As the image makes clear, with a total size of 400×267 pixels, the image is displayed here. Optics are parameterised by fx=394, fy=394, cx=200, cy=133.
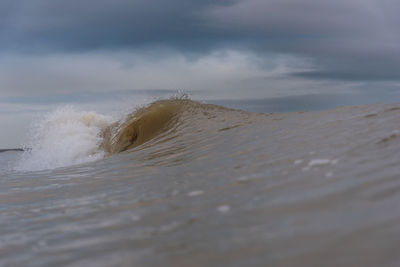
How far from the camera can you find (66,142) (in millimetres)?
10125

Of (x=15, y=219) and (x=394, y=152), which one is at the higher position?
(x=394, y=152)

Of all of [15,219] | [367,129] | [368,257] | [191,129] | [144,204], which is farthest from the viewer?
[191,129]

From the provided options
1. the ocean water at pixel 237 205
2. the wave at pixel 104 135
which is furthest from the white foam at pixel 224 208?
the wave at pixel 104 135

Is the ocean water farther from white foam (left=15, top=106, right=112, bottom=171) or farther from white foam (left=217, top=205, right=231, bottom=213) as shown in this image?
white foam (left=15, top=106, right=112, bottom=171)

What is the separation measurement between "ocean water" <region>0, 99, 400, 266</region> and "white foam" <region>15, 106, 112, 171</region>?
12.3ft

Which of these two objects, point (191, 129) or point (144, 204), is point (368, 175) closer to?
point (144, 204)

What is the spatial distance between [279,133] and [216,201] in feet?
8.49

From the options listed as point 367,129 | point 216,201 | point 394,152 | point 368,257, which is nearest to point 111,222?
point 216,201

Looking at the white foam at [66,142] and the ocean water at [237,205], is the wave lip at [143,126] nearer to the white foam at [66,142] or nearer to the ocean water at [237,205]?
the white foam at [66,142]

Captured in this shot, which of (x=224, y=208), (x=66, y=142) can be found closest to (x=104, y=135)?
(x=66, y=142)

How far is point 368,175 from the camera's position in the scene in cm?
238

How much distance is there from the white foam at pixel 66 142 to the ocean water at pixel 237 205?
373 cm

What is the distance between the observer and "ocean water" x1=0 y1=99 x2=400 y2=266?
1.61 m

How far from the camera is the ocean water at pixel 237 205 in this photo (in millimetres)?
1607
